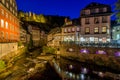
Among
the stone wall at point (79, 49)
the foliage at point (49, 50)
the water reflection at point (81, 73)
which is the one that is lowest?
the water reflection at point (81, 73)

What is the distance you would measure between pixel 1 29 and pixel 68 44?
2013 cm

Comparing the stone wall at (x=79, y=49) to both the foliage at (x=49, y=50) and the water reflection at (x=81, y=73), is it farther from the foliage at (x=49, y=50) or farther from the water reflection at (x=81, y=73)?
the foliage at (x=49, y=50)

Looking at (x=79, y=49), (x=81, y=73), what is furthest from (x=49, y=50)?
(x=81, y=73)

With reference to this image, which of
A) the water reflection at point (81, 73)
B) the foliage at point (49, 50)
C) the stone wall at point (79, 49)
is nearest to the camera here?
the water reflection at point (81, 73)

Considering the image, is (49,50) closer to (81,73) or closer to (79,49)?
(79,49)

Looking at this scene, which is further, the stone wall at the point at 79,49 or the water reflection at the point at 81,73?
the stone wall at the point at 79,49

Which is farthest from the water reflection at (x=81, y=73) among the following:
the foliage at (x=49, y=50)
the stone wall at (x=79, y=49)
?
the foliage at (x=49, y=50)

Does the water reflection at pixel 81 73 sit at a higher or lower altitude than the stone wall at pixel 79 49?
lower

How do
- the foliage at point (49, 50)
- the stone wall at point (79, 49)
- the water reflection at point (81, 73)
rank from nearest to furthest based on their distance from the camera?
the water reflection at point (81, 73) → the stone wall at point (79, 49) → the foliage at point (49, 50)

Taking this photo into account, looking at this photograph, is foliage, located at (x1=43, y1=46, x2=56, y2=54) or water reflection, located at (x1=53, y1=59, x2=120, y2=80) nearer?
water reflection, located at (x1=53, y1=59, x2=120, y2=80)

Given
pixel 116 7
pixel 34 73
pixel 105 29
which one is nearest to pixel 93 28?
pixel 105 29

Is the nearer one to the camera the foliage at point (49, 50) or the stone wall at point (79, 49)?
the stone wall at point (79, 49)

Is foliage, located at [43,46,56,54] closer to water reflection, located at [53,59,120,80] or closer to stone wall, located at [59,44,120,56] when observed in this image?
stone wall, located at [59,44,120,56]

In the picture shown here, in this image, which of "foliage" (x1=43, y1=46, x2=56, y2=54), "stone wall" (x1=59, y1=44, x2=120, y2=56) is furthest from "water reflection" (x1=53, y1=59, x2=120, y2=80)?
"foliage" (x1=43, y1=46, x2=56, y2=54)
